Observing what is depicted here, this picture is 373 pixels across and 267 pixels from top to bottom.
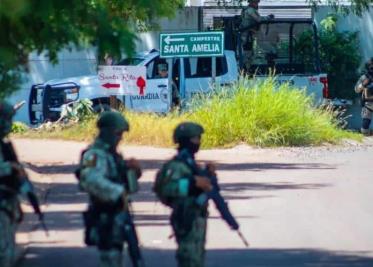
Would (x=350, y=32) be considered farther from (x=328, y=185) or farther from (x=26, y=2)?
(x=26, y=2)

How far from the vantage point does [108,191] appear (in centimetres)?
920

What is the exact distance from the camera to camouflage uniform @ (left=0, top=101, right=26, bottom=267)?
10336 mm

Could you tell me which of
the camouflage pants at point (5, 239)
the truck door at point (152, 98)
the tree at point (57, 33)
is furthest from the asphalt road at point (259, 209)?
the truck door at point (152, 98)

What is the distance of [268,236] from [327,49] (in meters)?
21.0

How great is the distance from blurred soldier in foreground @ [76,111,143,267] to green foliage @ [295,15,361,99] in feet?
83.7

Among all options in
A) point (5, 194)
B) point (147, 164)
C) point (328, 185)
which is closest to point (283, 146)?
point (147, 164)

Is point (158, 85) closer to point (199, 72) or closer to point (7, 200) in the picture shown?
point (199, 72)

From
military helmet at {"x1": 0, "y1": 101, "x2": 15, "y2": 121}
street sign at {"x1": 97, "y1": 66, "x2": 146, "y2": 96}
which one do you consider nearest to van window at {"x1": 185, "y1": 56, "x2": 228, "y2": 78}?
street sign at {"x1": 97, "y1": 66, "x2": 146, "y2": 96}

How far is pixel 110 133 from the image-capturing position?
9.69 meters

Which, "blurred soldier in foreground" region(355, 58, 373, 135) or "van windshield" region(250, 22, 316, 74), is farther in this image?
"van windshield" region(250, 22, 316, 74)

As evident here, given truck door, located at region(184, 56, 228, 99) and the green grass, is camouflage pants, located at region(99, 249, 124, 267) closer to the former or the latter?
the green grass

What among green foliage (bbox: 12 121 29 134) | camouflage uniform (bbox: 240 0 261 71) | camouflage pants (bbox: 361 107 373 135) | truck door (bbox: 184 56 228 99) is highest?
camouflage uniform (bbox: 240 0 261 71)

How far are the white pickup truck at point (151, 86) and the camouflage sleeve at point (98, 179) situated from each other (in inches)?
797

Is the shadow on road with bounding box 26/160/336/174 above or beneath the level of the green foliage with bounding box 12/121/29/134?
above
